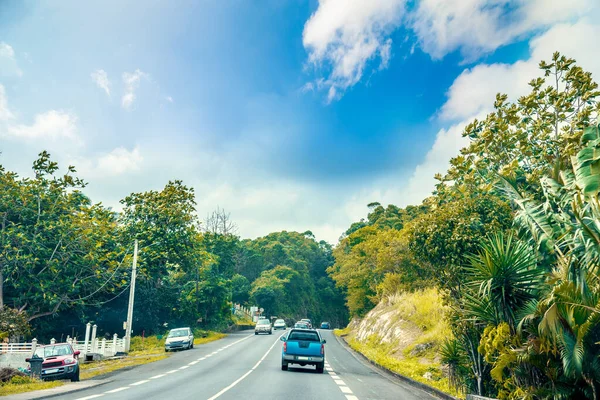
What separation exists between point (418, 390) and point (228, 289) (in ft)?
138

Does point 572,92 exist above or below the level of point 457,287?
above

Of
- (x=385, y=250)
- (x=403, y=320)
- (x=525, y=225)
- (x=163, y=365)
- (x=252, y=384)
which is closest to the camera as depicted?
(x=525, y=225)

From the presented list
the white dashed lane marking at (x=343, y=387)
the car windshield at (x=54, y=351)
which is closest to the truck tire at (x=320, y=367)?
the white dashed lane marking at (x=343, y=387)

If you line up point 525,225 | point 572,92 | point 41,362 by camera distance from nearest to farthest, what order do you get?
point 525,225 < point 572,92 < point 41,362

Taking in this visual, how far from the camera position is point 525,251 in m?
10.6

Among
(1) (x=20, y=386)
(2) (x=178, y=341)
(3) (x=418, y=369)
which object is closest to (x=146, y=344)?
(2) (x=178, y=341)

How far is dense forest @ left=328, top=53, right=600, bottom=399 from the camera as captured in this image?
8625 millimetres

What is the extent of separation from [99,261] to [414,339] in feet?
72.8

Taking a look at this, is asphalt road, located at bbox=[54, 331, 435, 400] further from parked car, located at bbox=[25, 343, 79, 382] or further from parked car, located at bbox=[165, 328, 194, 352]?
parked car, located at bbox=[165, 328, 194, 352]

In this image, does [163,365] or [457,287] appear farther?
[163,365]

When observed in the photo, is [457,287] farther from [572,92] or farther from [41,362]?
[41,362]

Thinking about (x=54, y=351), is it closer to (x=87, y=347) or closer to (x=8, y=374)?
(x=8, y=374)

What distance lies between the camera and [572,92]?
16438 millimetres

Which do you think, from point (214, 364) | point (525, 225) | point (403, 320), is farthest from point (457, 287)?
point (403, 320)
